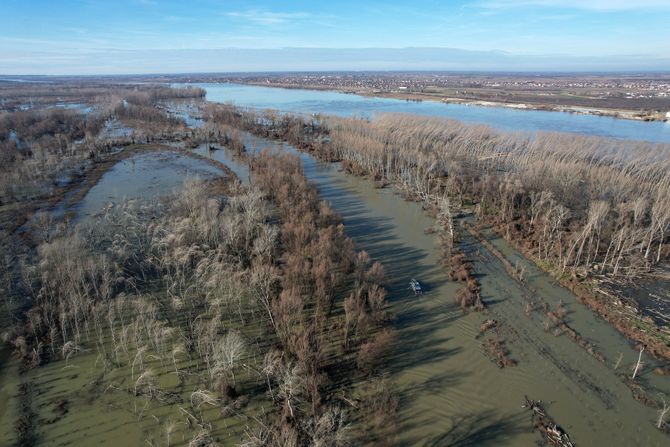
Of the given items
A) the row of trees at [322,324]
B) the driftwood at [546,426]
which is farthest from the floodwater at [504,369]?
the row of trees at [322,324]

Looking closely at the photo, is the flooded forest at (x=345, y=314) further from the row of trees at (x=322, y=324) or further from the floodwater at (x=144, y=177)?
the floodwater at (x=144, y=177)

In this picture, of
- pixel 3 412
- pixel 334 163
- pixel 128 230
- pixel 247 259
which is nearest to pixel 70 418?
pixel 3 412

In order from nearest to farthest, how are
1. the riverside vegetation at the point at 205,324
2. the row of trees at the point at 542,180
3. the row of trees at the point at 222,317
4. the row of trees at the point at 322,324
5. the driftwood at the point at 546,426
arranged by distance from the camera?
the driftwood at the point at 546,426 → the row of trees at the point at 322,324 → the riverside vegetation at the point at 205,324 → the row of trees at the point at 222,317 → the row of trees at the point at 542,180

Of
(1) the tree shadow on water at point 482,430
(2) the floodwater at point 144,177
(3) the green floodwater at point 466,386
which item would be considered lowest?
(1) the tree shadow on water at point 482,430

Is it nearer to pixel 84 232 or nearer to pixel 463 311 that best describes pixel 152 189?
pixel 84 232

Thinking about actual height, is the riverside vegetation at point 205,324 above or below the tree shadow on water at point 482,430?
above

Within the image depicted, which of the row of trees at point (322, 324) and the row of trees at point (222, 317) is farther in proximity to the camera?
the row of trees at point (222, 317)

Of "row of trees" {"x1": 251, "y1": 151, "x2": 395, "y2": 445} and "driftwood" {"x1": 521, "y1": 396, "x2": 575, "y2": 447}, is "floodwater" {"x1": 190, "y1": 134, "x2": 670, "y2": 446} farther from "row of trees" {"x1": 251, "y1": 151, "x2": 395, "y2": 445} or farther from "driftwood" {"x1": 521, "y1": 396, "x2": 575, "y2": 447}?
"row of trees" {"x1": 251, "y1": 151, "x2": 395, "y2": 445}
